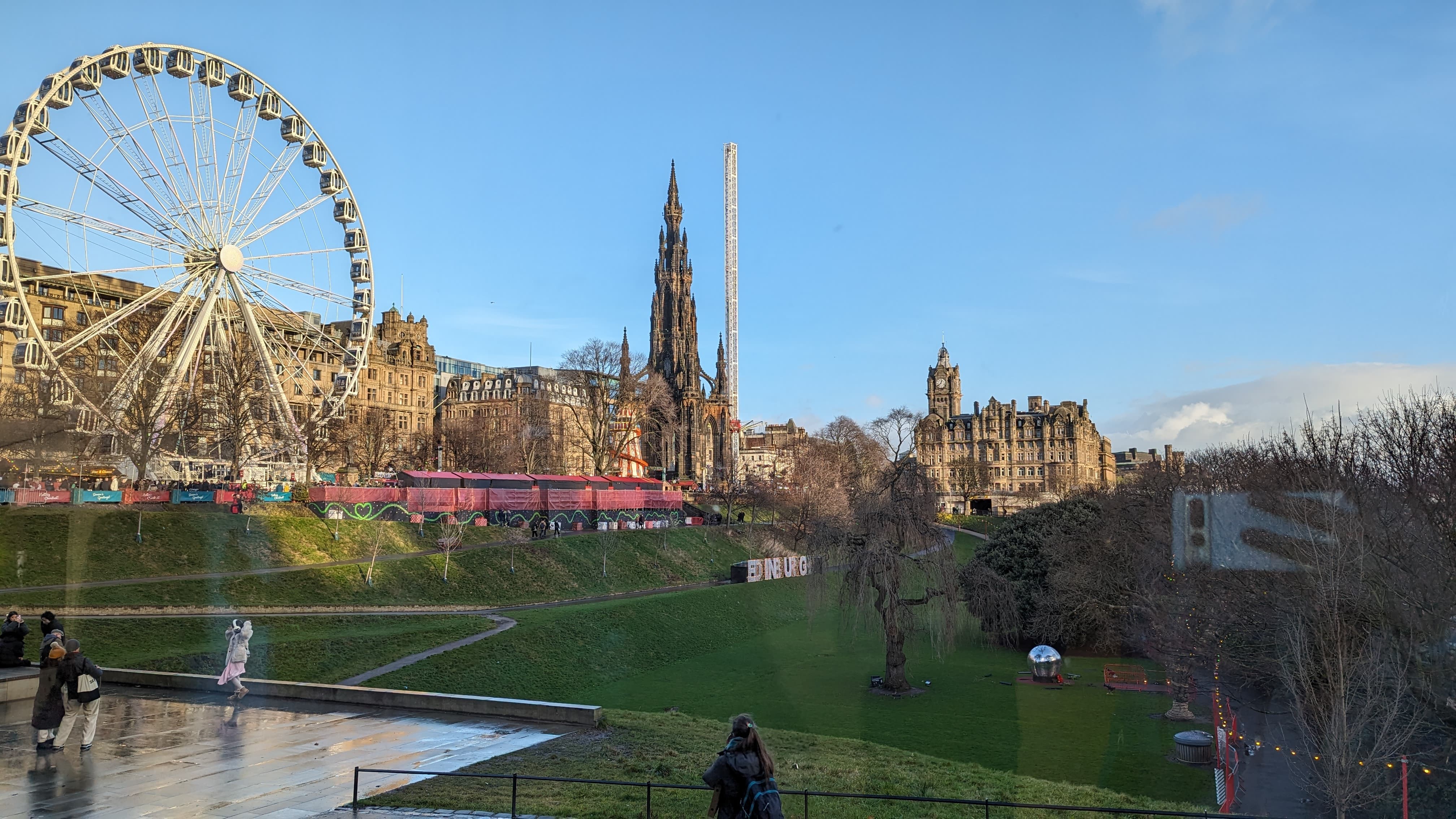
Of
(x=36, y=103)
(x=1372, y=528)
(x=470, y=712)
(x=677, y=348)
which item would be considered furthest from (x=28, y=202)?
(x=677, y=348)

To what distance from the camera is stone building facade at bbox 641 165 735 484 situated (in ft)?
413

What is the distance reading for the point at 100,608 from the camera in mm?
32688

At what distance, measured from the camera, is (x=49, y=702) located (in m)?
15.5

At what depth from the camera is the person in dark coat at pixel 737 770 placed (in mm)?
9492

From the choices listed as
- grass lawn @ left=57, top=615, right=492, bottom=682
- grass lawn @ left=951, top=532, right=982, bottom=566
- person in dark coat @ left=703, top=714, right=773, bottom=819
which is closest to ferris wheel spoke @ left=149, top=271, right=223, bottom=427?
grass lawn @ left=57, top=615, right=492, bottom=682

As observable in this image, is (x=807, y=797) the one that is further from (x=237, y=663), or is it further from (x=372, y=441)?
(x=372, y=441)

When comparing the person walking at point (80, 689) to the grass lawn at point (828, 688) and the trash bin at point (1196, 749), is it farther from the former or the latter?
the trash bin at point (1196, 749)

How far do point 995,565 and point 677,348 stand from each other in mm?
89116

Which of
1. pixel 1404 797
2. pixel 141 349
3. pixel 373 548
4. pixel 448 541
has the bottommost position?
pixel 1404 797

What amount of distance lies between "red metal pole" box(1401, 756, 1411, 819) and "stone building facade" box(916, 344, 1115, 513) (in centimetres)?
12179

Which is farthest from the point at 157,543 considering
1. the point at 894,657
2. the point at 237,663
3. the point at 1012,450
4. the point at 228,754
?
the point at 1012,450

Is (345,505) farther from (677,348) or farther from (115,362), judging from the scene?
(677,348)

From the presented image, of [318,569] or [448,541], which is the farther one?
[448,541]

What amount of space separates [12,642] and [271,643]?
10.6 meters
